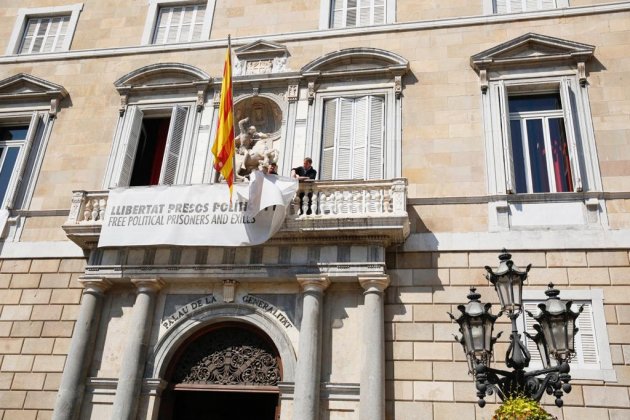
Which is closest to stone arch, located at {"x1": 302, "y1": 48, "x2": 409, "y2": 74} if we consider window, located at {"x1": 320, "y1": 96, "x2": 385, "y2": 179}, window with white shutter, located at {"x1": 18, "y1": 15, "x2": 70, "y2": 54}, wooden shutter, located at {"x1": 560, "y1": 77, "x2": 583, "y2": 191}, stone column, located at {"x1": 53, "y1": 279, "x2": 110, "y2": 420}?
window, located at {"x1": 320, "y1": 96, "x2": 385, "y2": 179}

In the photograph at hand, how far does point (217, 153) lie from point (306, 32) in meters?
4.59

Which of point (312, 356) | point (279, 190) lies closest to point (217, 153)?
point (279, 190)

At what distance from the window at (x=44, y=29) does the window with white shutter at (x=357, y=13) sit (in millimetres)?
7112

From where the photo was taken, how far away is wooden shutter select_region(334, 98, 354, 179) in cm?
1295

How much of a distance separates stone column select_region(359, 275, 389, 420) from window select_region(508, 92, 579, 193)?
3.62 m

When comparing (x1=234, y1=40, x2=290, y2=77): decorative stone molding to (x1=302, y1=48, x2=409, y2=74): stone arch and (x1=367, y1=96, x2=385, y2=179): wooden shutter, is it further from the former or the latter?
(x1=367, y1=96, x2=385, y2=179): wooden shutter

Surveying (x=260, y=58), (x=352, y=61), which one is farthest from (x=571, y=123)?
(x=260, y=58)

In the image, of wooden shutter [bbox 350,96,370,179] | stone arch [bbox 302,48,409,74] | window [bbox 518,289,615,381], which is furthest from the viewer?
stone arch [bbox 302,48,409,74]

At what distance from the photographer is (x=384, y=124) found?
1316cm

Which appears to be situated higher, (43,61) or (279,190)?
(43,61)

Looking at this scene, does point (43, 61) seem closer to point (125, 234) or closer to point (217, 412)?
point (125, 234)

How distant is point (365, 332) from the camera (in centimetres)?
1062

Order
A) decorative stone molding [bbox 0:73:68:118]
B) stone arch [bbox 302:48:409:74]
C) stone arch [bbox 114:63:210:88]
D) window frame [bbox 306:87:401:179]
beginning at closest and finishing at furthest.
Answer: window frame [bbox 306:87:401:179], stone arch [bbox 302:48:409:74], stone arch [bbox 114:63:210:88], decorative stone molding [bbox 0:73:68:118]

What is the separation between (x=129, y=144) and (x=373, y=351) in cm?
747
